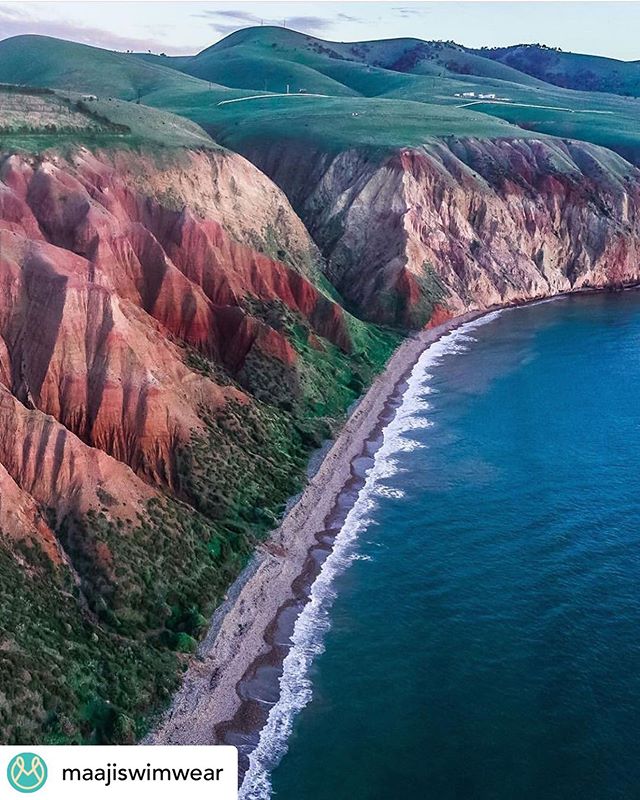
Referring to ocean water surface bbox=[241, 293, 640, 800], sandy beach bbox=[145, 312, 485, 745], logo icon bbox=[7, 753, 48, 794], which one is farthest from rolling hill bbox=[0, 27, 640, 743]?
logo icon bbox=[7, 753, 48, 794]

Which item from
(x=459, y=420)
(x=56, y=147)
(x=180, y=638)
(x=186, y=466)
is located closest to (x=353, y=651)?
(x=180, y=638)

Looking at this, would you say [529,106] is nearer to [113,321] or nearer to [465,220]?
[465,220]

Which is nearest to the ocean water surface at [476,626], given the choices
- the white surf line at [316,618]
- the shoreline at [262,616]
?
the white surf line at [316,618]

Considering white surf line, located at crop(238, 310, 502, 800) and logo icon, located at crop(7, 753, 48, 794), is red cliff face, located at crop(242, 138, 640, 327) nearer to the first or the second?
white surf line, located at crop(238, 310, 502, 800)

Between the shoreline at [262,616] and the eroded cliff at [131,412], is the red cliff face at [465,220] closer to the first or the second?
the eroded cliff at [131,412]

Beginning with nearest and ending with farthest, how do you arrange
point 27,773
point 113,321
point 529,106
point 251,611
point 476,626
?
point 27,773, point 476,626, point 251,611, point 113,321, point 529,106

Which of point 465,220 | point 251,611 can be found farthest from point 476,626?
point 465,220
